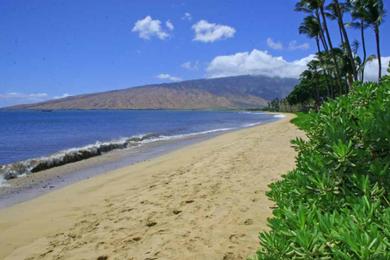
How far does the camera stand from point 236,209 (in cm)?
649

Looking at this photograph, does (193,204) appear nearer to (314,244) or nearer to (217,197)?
(217,197)

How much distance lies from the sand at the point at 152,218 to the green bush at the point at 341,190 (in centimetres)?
247

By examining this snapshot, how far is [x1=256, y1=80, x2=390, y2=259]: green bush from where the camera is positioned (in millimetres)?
1645

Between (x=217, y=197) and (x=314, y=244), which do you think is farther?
(x=217, y=197)

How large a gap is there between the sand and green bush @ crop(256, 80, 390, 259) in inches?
97.4

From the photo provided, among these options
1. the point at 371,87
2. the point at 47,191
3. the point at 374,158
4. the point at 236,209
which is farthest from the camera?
the point at 47,191

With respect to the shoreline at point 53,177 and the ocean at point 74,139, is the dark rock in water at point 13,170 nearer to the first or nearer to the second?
the ocean at point 74,139

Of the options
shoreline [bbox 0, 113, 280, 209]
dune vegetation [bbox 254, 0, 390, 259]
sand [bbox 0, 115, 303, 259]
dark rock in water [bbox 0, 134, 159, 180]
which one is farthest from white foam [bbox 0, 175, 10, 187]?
dune vegetation [bbox 254, 0, 390, 259]

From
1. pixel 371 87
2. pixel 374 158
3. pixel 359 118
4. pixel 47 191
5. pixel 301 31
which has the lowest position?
pixel 47 191

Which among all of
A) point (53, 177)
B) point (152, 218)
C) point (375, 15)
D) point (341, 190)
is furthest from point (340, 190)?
point (375, 15)

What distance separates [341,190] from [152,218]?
4.67 meters

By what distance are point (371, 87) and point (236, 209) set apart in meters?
3.92

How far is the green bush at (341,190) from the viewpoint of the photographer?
1.64 meters

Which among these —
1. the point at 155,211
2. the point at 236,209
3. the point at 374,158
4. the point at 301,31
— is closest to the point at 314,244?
the point at 374,158
